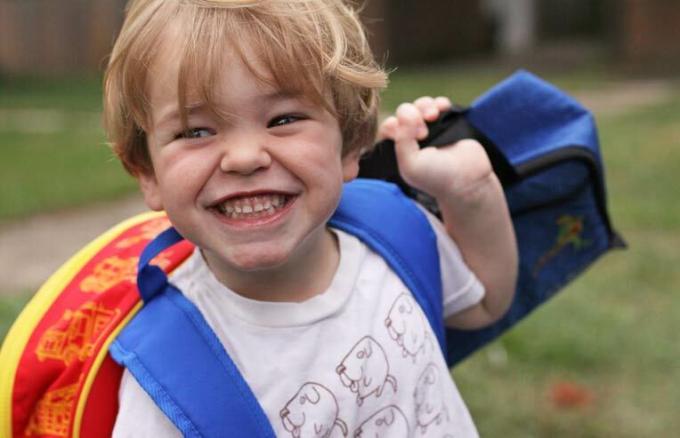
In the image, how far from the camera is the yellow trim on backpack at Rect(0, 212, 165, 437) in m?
1.97

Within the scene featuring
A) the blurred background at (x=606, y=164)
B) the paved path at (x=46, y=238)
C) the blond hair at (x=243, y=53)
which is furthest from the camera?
the paved path at (x=46, y=238)

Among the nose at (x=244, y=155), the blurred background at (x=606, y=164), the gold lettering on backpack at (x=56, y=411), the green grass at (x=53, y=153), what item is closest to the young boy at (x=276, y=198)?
the nose at (x=244, y=155)

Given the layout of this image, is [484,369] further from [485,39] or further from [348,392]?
[485,39]

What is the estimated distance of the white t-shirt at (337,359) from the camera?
187cm

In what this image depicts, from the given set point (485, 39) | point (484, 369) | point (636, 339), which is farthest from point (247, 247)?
point (485, 39)

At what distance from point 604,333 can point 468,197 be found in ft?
5.56

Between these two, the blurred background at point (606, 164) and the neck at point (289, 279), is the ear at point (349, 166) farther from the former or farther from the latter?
the blurred background at point (606, 164)

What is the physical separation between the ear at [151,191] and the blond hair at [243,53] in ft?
0.05

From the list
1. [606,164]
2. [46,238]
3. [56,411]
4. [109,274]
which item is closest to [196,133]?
[109,274]

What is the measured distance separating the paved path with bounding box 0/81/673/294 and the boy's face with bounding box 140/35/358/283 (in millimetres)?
2929

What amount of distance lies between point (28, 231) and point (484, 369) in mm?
3147

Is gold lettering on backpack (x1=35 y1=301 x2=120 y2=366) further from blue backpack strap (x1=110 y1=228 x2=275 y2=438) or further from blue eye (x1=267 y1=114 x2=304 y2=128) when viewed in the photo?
blue eye (x1=267 y1=114 x2=304 y2=128)

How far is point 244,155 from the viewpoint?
1756 mm

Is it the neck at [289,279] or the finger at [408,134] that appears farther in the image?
the finger at [408,134]
